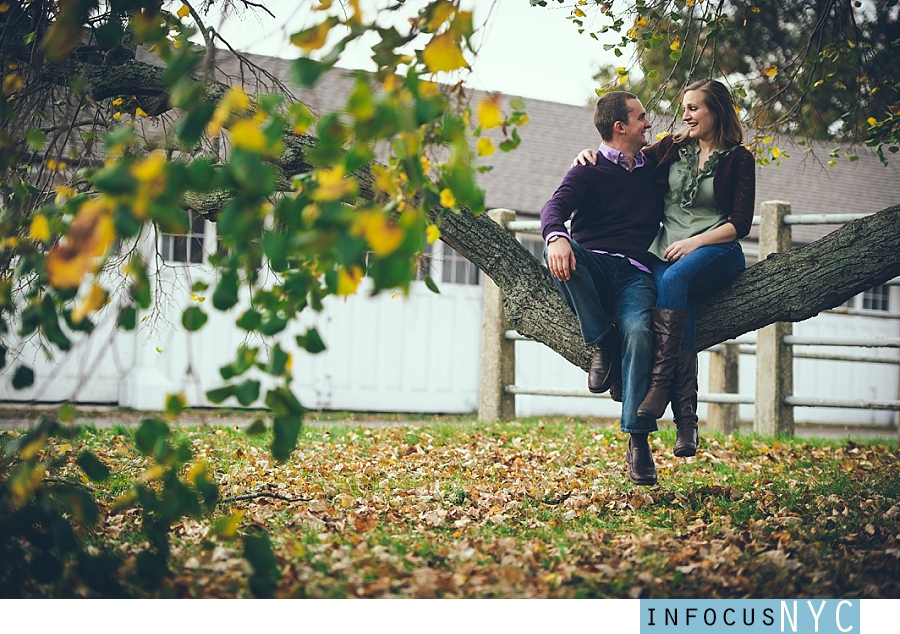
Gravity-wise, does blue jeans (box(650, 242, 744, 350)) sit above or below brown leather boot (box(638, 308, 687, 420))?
above

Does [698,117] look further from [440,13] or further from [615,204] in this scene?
[440,13]

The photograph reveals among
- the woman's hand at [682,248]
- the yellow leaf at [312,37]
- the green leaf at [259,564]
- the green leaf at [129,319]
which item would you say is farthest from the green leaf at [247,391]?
the woman's hand at [682,248]

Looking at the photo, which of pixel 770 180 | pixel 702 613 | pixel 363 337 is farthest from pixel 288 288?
pixel 770 180

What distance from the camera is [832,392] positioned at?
11242 mm

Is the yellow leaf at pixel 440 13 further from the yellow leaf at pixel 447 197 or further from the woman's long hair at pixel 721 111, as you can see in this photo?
the woman's long hair at pixel 721 111

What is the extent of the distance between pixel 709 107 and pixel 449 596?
2.67m

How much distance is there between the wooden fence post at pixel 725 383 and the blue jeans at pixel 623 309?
3.50 m

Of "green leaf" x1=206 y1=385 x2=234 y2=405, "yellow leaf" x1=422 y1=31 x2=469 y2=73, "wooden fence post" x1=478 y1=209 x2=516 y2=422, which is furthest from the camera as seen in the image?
"wooden fence post" x1=478 y1=209 x2=516 y2=422

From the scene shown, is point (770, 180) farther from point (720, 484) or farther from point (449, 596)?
point (449, 596)

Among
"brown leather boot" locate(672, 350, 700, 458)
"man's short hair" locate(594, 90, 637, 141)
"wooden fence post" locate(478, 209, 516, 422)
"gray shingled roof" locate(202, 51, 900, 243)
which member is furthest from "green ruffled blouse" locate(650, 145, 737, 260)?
"gray shingled roof" locate(202, 51, 900, 243)

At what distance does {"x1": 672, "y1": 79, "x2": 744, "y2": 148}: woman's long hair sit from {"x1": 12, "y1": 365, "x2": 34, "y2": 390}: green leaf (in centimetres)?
317

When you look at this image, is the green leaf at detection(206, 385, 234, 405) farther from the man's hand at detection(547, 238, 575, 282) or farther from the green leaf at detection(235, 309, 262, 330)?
the man's hand at detection(547, 238, 575, 282)

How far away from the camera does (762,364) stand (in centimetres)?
669

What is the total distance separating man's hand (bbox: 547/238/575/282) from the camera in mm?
3801
